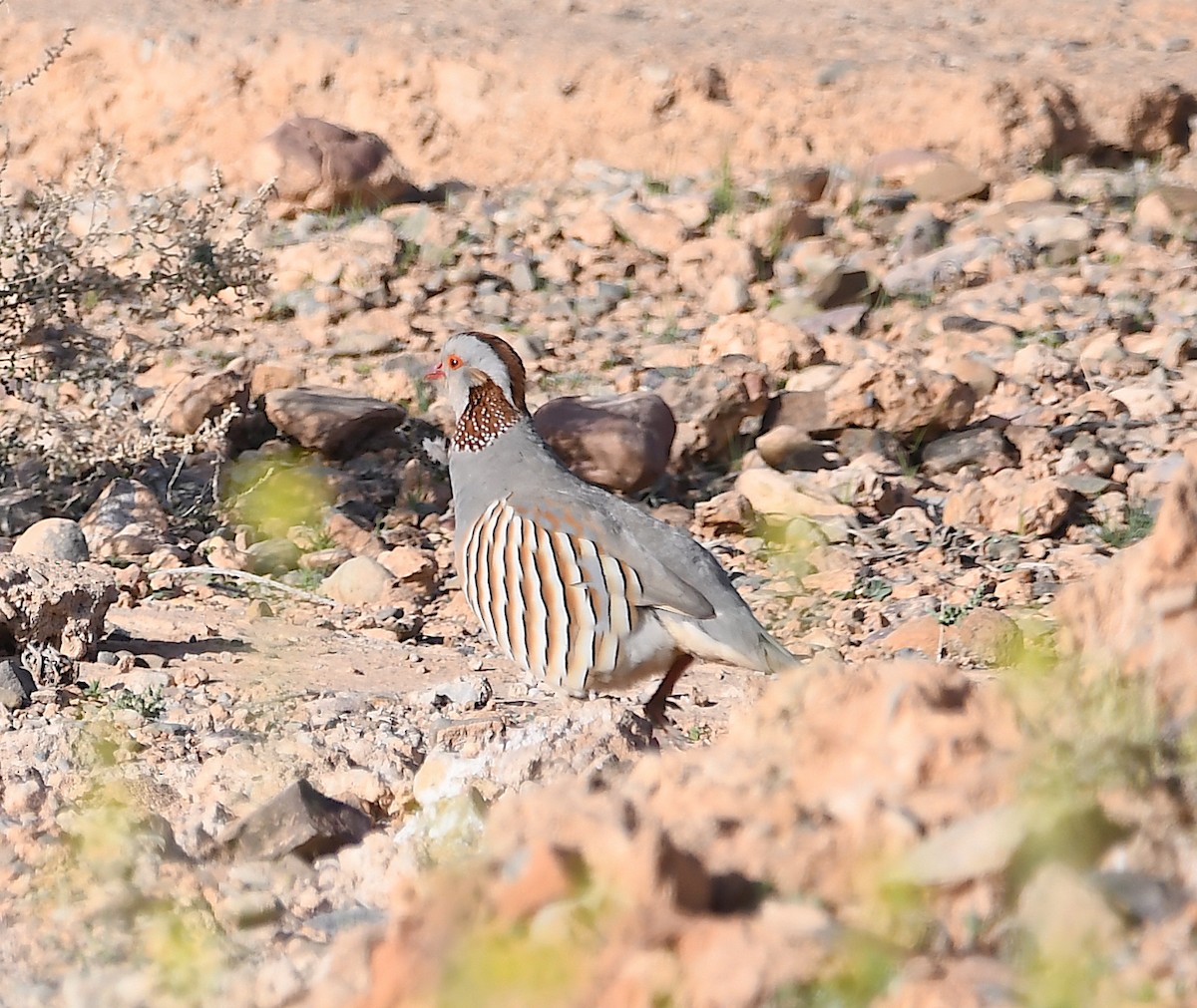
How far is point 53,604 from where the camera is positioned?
448 centimetres

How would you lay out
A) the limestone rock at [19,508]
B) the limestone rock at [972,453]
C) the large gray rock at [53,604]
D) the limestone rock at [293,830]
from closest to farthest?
the limestone rock at [293,830], the large gray rock at [53,604], the limestone rock at [19,508], the limestone rock at [972,453]

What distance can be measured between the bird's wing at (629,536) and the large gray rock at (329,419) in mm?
2405

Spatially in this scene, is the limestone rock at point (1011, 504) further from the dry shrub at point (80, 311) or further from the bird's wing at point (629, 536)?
the dry shrub at point (80, 311)

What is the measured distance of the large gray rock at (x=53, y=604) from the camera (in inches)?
174

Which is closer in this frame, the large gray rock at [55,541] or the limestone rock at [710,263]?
the large gray rock at [55,541]

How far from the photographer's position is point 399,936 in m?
1.80

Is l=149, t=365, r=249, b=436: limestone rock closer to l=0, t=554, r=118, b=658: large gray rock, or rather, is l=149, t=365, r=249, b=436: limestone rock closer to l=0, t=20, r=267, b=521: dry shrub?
l=0, t=20, r=267, b=521: dry shrub

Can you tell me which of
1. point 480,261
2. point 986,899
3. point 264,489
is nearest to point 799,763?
point 986,899

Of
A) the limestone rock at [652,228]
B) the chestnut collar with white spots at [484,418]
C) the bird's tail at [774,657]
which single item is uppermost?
the chestnut collar with white spots at [484,418]

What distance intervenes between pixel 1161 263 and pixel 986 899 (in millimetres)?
7331

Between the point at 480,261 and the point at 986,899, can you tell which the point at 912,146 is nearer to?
the point at 480,261

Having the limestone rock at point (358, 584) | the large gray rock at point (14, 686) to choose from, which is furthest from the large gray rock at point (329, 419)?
the large gray rock at point (14, 686)

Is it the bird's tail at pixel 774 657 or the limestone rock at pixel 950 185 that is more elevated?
the limestone rock at pixel 950 185

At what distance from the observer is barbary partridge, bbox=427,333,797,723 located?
170 inches
